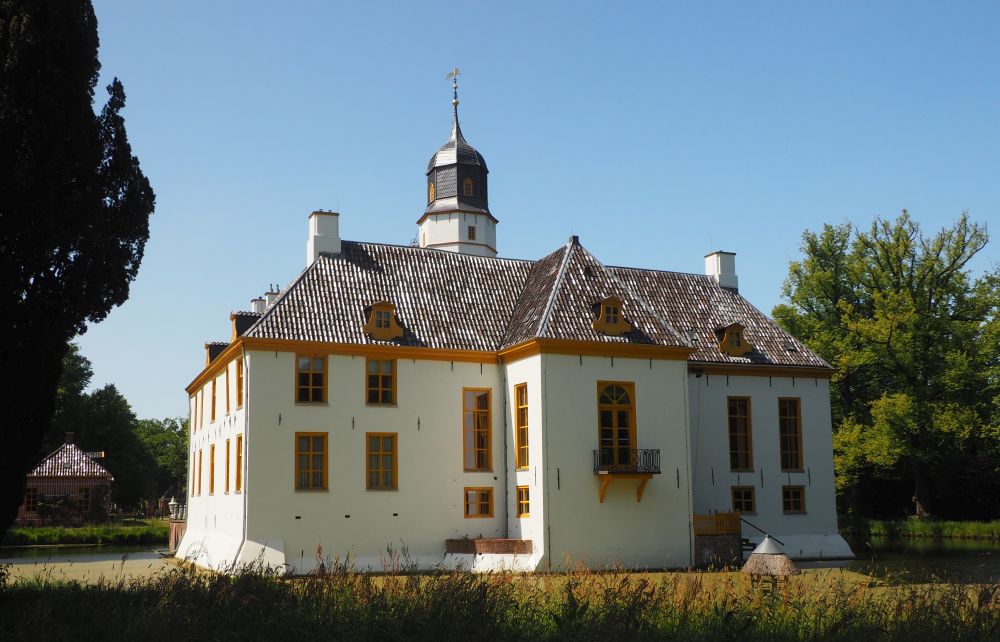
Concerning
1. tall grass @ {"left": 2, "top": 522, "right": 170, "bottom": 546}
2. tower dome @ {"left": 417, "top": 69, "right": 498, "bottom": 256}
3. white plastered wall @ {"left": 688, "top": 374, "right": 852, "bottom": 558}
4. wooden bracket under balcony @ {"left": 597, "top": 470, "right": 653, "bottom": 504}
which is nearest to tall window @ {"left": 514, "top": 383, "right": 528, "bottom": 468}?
wooden bracket under balcony @ {"left": 597, "top": 470, "right": 653, "bottom": 504}

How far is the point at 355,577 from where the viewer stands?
1012 cm

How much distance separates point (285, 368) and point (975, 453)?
31292 mm

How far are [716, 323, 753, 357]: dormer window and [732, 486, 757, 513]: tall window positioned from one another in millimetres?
3768

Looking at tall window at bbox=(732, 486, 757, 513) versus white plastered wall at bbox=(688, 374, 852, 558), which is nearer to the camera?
white plastered wall at bbox=(688, 374, 852, 558)

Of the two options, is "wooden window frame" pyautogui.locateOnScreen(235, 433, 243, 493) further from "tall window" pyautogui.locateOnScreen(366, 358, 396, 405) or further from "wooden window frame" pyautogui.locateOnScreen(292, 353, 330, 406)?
"tall window" pyautogui.locateOnScreen(366, 358, 396, 405)

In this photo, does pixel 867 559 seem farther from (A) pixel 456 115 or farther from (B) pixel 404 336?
(A) pixel 456 115

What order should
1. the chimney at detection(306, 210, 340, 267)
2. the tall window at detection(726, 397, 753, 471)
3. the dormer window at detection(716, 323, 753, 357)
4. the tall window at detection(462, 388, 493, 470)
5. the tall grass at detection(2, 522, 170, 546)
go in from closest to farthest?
the tall window at detection(462, 388, 493, 470) → the chimney at detection(306, 210, 340, 267) → the tall window at detection(726, 397, 753, 471) → the dormer window at detection(716, 323, 753, 357) → the tall grass at detection(2, 522, 170, 546)

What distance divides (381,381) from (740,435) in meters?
10.4

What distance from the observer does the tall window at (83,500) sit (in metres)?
40.2

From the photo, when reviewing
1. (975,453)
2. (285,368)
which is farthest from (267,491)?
(975,453)

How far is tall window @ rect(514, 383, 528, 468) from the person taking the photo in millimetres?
23031

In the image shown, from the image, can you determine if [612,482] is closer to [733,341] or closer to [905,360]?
[733,341]

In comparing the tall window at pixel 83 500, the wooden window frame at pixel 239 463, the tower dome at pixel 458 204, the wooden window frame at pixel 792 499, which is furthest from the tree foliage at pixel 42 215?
the tall window at pixel 83 500

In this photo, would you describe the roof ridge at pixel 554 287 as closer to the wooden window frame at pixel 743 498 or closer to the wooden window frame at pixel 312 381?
the wooden window frame at pixel 312 381
